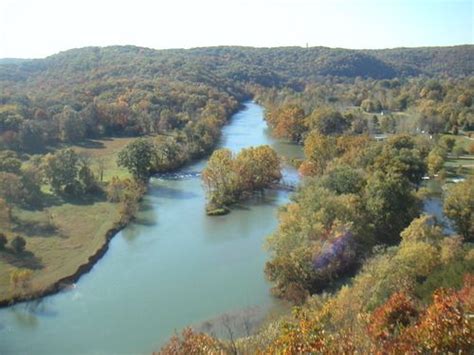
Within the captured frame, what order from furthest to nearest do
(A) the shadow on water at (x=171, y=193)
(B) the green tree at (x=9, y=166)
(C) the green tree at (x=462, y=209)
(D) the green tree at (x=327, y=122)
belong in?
(D) the green tree at (x=327, y=122)
(A) the shadow on water at (x=171, y=193)
(B) the green tree at (x=9, y=166)
(C) the green tree at (x=462, y=209)

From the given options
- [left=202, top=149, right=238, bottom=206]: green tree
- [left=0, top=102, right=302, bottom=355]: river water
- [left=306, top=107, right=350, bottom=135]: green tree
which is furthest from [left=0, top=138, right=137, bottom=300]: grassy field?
[left=306, top=107, right=350, bottom=135]: green tree

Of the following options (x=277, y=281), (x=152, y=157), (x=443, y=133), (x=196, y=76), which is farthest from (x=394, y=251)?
(x=196, y=76)

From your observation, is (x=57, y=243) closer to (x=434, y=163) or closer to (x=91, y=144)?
(x=434, y=163)

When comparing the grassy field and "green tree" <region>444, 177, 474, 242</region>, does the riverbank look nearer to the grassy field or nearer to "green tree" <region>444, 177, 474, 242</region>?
the grassy field

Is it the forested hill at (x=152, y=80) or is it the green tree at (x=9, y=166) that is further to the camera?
the forested hill at (x=152, y=80)

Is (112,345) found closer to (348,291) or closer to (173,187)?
(348,291)

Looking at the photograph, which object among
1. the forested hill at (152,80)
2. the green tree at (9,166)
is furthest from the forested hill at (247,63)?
the green tree at (9,166)

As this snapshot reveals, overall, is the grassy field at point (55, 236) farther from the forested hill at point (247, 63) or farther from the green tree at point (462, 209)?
the forested hill at point (247, 63)
